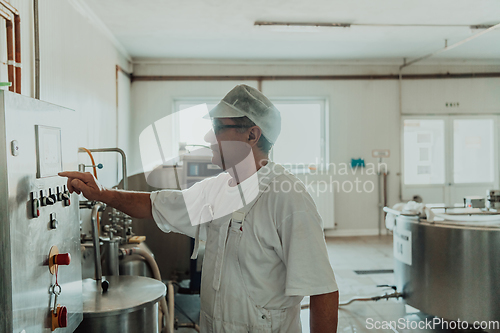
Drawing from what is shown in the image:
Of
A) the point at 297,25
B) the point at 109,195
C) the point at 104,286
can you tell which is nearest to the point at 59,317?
the point at 109,195

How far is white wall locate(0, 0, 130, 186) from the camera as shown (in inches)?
91.7

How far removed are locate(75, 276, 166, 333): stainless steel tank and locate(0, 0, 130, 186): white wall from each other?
1275mm

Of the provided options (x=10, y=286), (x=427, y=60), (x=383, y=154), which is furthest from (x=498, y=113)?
(x=10, y=286)

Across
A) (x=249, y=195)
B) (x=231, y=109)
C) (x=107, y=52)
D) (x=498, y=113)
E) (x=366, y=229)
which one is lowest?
(x=366, y=229)

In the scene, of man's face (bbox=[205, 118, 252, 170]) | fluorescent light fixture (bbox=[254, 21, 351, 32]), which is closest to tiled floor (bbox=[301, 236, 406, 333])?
man's face (bbox=[205, 118, 252, 170])

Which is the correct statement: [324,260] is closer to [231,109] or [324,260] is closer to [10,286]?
[231,109]

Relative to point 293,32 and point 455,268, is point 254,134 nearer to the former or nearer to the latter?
point 455,268

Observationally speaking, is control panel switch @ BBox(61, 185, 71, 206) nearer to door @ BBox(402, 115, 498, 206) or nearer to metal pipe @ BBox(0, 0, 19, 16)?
metal pipe @ BBox(0, 0, 19, 16)

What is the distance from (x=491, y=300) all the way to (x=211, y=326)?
2104 mm

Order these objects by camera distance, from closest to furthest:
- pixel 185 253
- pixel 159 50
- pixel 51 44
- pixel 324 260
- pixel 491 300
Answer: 1. pixel 324 260
2. pixel 491 300
3. pixel 51 44
4. pixel 185 253
5. pixel 159 50

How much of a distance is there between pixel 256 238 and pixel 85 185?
0.57 m

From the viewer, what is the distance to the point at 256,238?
105 centimetres

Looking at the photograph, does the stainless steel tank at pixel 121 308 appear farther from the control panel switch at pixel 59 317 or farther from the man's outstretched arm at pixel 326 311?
the man's outstretched arm at pixel 326 311

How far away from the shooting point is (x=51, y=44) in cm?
262
